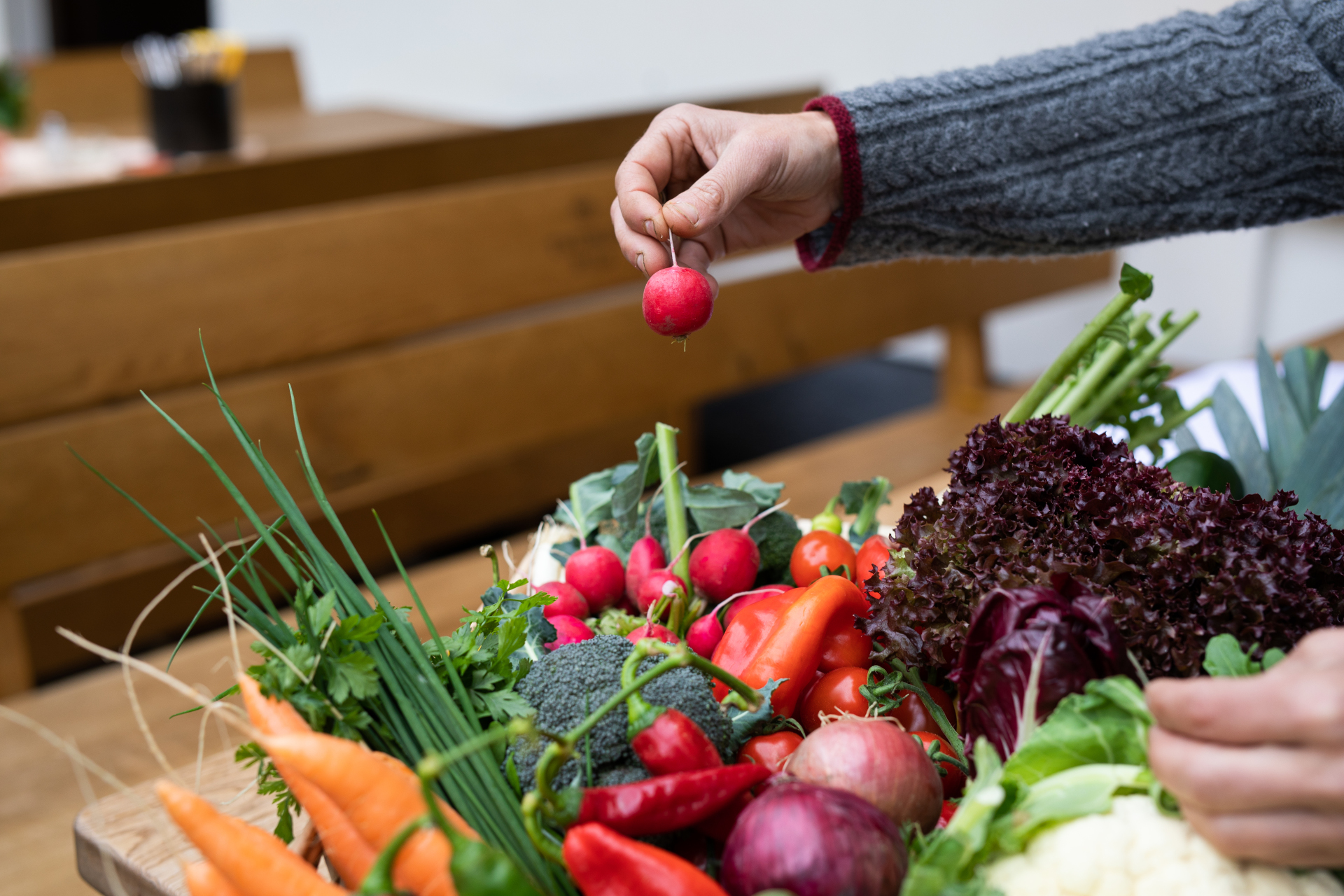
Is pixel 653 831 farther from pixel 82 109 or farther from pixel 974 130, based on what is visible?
pixel 82 109

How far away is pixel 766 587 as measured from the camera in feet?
3.09

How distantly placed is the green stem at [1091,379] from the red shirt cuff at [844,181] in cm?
26

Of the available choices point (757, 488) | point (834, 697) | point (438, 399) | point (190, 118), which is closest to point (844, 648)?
point (834, 697)

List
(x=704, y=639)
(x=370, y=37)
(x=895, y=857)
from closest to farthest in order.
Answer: (x=895, y=857) → (x=704, y=639) → (x=370, y=37)

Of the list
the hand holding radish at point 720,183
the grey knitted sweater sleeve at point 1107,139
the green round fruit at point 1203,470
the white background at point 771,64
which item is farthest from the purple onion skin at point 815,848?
the white background at point 771,64

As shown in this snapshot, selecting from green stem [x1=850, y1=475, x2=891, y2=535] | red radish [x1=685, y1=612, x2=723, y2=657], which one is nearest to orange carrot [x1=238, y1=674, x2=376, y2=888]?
red radish [x1=685, y1=612, x2=723, y2=657]

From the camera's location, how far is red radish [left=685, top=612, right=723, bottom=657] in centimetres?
87

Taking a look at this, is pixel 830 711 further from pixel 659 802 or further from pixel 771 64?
pixel 771 64

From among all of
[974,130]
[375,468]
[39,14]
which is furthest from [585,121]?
[39,14]

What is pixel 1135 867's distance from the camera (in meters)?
0.57

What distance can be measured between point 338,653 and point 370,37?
554 centimetres

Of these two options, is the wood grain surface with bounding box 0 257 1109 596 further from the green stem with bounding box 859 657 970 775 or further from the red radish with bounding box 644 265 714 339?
the green stem with bounding box 859 657 970 775

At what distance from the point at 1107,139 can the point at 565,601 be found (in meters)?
0.71

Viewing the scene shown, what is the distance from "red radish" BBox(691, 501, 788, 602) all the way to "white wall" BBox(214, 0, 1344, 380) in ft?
7.54
